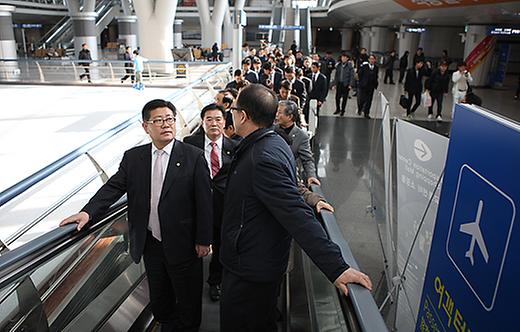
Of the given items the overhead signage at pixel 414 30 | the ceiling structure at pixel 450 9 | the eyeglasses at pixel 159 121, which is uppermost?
the ceiling structure at pixel 450 9

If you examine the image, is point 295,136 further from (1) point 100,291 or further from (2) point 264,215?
(1) point 100,291

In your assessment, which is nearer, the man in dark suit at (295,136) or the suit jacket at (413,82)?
the man in dark suit at (295,136)

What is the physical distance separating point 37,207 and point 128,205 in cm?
361

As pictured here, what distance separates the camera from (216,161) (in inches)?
142

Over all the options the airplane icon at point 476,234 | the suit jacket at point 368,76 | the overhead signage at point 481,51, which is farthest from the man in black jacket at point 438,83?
the airplane icon at point 476,234

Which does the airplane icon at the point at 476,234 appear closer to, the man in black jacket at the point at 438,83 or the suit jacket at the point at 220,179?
→ the suit jacket at the point at 220,179

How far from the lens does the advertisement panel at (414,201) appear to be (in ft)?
9.93

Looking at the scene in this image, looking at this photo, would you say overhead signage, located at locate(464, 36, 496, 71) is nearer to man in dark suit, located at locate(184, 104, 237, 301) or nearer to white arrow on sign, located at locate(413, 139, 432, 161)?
white arrow on sign, located at locate(413, 139, 432, 161)

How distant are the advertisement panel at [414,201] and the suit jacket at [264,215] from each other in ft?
4.15

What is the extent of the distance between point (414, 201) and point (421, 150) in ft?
1.44

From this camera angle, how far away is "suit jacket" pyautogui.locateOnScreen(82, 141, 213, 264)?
8.47 ft

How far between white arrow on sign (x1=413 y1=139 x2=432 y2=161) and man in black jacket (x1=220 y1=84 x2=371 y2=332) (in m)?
1.36

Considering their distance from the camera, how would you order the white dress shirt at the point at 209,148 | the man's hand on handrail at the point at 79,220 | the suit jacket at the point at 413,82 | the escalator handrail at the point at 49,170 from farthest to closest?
the suit jacket at the point at 413,82 < the white dress shirt at the point at 209,148 < the escalator handrail at the point at 49,170 < the man's hand on handrail at the point at 79,220

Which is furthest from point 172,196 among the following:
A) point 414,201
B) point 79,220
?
point 414,201
